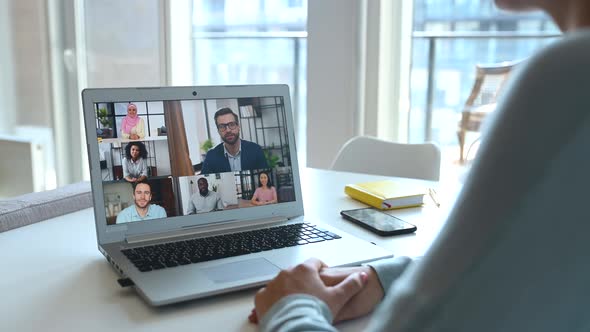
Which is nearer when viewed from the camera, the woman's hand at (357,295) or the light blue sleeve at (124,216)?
the woman's hand at (357,295)

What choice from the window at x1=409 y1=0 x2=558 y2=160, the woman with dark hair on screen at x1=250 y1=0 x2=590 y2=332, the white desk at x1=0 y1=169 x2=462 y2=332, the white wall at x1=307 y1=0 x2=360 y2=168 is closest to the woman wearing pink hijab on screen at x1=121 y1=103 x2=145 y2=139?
the white desk at x1=0 y1=169 x2=462 y2=332

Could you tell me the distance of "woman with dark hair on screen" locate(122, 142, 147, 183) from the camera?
1248 millimetres

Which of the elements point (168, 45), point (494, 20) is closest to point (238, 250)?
point (494, 20)

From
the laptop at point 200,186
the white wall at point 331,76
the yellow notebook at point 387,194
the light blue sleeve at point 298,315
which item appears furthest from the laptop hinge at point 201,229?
the white wall at point 331,76

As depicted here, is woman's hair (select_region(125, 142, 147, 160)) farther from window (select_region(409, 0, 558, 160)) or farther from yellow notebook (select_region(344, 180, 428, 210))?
window (select_region(409, 0, 558, 160))

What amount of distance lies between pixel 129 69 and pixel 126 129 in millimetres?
3018

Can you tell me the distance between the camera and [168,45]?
3988 mm

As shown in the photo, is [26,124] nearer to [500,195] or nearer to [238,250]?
[238,250]

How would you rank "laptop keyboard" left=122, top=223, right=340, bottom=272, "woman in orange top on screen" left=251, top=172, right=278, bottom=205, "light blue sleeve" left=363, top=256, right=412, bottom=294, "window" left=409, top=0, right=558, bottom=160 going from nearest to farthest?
"light blue sleeve" left=363, top=256, right=412, bottom=294 < "laptop keyboard" left=122, top=223, right=340, bottom=272 < "woman in orange top on screen" left=251, top=172, right=278, bottom=205 < "window" left=409, top=0, right=558, bottom=160

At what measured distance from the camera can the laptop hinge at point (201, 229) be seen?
1.26m

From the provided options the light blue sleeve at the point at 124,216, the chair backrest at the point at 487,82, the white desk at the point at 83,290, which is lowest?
the white desk at the point at 83,290

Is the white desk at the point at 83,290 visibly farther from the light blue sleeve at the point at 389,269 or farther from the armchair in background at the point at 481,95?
the armchair in background at the point at 481,95

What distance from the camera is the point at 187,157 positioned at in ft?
4.25

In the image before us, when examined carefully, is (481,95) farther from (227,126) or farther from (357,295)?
(357,295)
